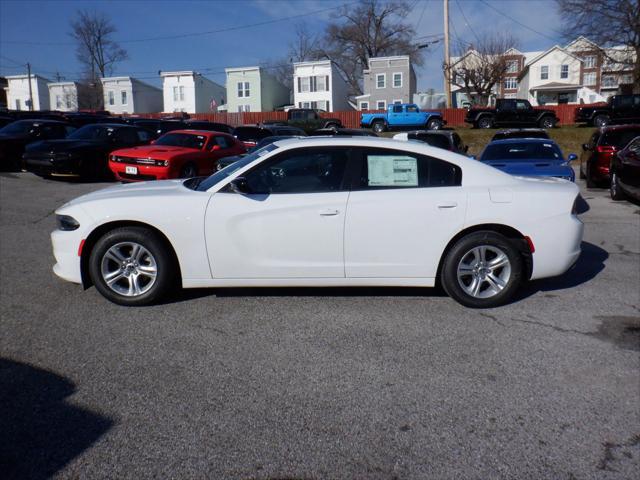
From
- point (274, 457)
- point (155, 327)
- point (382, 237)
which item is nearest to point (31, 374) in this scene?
point (155, 327)

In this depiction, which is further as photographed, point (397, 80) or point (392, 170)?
point (397, 80)

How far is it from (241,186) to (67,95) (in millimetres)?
74239

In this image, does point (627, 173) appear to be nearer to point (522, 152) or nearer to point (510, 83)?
point (522, 152)

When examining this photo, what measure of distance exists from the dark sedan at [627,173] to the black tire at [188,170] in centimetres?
898

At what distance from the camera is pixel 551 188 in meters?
5.20

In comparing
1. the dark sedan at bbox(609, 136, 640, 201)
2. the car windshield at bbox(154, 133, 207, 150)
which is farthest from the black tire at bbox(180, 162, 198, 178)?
the dark sedan at bbox(609, 136, 640, 201)

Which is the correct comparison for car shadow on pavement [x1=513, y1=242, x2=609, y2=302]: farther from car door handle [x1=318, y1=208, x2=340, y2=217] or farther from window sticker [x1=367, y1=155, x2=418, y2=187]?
car door handle [x1=318, y1=208, x2=340, y2=217]

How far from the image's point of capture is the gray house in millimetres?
53306

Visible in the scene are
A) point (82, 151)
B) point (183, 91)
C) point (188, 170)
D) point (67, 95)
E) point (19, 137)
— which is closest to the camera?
point (188, 170)

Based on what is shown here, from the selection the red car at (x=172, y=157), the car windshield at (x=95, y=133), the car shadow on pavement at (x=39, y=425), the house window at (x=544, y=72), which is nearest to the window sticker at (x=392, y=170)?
the car shadow on pavement at (x=39, y=425)

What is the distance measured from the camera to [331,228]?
4.85 metres

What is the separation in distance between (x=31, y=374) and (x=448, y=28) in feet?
109

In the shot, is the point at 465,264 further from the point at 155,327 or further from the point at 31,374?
the point at 31,374

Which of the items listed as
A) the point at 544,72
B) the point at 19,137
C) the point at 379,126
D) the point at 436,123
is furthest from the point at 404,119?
the point at 544,72
